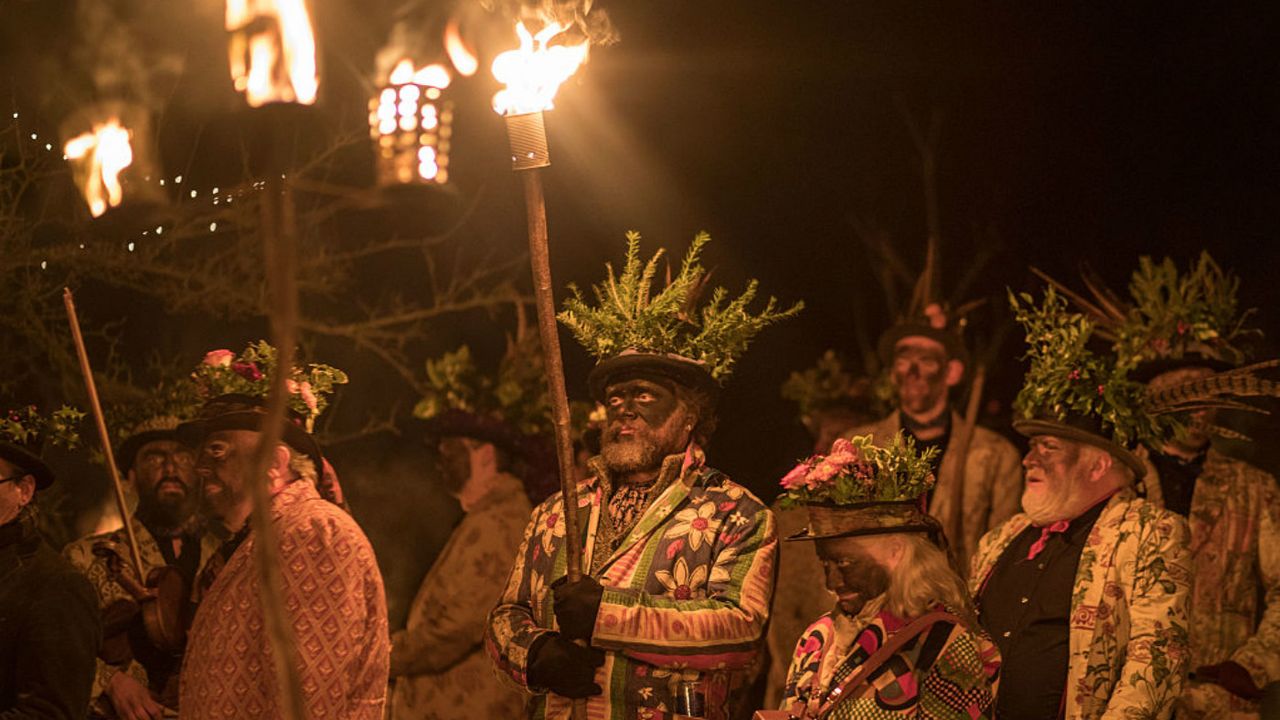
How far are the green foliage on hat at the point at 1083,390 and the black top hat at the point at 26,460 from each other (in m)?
4.00

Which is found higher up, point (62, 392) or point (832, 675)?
point (62, 392)

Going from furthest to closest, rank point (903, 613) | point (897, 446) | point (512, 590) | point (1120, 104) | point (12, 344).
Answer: point (1120, 104) → point (12, 344) → point (512, 590) → point (897, 446) → point (903, 613)

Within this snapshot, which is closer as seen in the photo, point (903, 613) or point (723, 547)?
point (903, 613)

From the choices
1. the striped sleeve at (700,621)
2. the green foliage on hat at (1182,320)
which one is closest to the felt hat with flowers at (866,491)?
the striped sleeve at (700,621)

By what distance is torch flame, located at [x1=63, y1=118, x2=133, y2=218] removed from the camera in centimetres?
331

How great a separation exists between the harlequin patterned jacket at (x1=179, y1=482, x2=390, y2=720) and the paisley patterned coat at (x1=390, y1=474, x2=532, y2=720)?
2257mm

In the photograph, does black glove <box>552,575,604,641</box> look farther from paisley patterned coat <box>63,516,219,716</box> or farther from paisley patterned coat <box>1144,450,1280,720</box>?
paisley patterned coat <box>1144,450,1280,720</box>

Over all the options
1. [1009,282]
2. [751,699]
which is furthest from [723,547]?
[1009,282]

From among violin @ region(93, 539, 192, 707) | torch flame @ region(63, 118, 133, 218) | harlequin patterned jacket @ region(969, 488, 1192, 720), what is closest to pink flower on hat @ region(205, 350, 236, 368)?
violin @ region(93, 539, 192, 707)

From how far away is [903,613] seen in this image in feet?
17.3

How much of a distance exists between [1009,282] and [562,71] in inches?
284

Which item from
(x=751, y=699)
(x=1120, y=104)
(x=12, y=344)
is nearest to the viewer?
(x=751, y=699)

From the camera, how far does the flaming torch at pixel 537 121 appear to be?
5.38m

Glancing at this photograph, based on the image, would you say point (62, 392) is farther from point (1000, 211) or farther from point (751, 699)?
point (1000, 211)
